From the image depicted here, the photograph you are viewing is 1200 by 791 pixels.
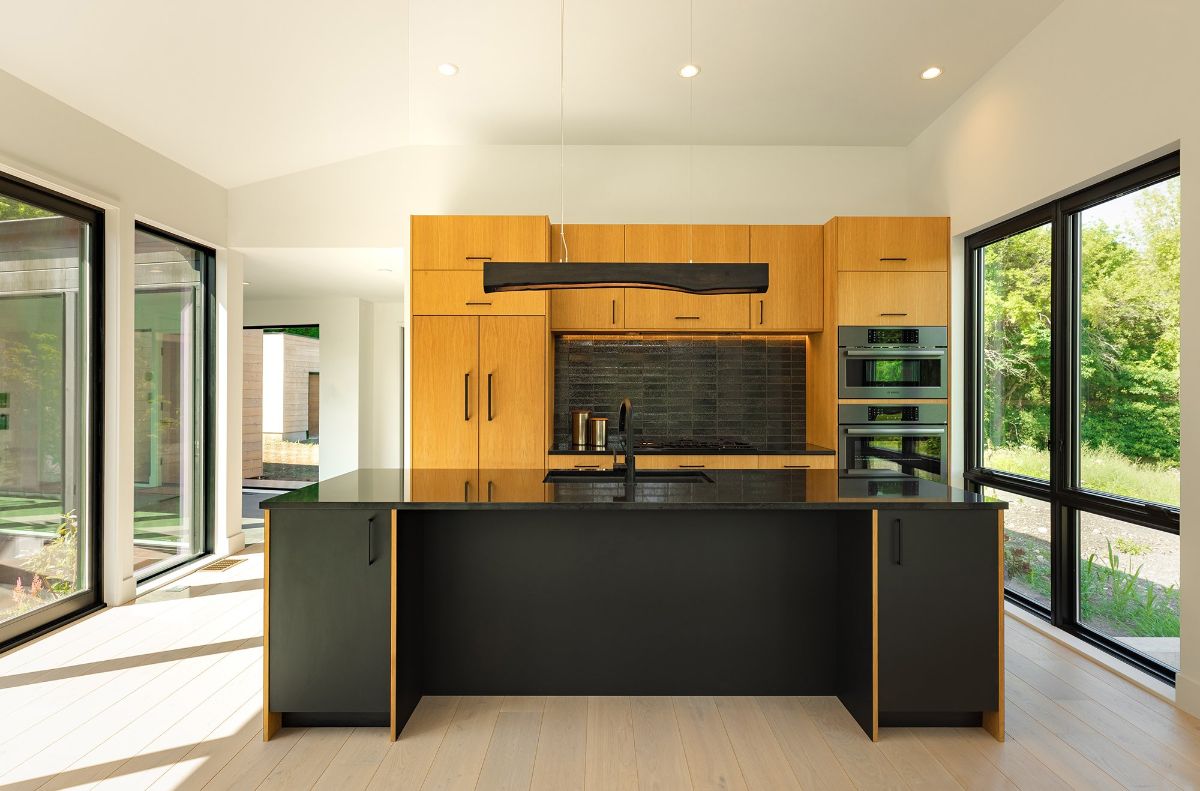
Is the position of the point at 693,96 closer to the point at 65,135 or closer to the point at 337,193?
the point at 337,193

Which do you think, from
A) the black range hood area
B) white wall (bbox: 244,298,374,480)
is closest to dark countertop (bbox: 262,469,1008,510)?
the black range hood area

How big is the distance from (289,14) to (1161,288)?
415 cm

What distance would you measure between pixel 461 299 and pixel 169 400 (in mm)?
2050

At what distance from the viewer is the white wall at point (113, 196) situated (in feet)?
10.8

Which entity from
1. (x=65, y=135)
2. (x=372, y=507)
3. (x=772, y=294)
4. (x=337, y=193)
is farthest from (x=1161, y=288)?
(x=65, y=135)

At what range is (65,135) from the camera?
350 cm

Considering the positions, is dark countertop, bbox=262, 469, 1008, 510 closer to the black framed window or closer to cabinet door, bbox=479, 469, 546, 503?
cabinet door, bbox=479, 469, 546, 503

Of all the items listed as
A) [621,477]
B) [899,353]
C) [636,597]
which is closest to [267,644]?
[636,597]

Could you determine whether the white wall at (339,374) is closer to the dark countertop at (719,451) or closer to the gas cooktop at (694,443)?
the dark countertop at (719,451)

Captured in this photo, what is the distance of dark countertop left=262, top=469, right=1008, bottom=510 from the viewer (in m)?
2.27

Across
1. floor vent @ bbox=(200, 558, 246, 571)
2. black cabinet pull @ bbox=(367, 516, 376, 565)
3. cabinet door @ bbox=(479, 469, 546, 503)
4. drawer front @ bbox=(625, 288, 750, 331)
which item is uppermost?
drawer front @ bbox=(625, 288, 750, 331)

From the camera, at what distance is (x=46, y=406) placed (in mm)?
3520

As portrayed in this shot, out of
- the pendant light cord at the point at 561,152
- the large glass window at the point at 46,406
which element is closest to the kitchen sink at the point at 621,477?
the pendant light cord at the point at 561,152

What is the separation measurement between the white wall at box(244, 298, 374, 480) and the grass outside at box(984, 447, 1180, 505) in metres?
6.43
